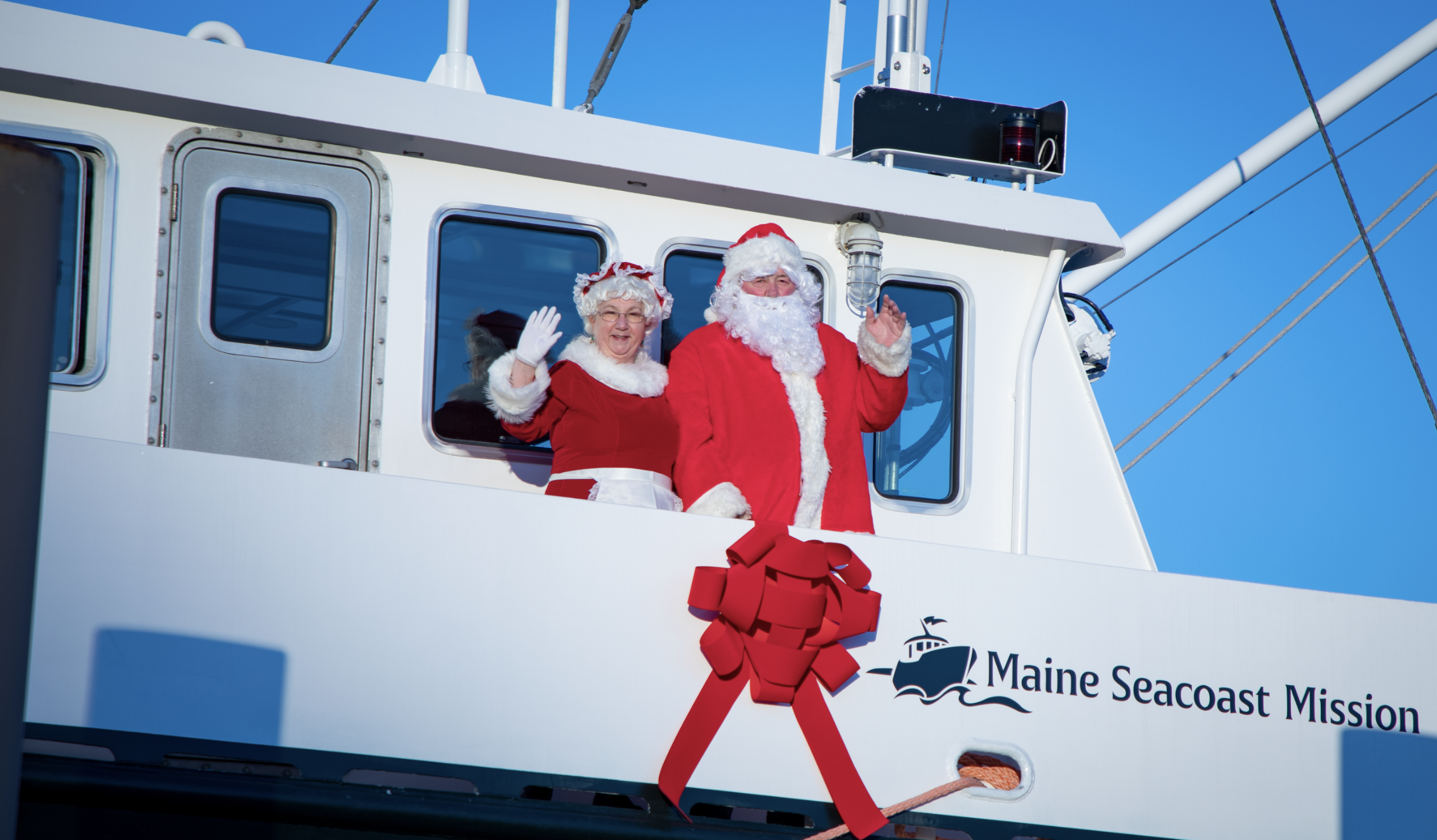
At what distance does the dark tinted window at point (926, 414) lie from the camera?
14.7ft

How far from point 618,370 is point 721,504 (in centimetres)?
54

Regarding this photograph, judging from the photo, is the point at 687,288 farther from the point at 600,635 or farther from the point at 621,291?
the point at 600,635

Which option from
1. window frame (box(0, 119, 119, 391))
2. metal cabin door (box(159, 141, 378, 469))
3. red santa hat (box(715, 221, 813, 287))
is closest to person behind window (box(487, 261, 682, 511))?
red santa hat (box(715, 221, 813, 287))

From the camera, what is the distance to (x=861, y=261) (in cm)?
445

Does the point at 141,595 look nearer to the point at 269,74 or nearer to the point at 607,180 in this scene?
the point at 269,74

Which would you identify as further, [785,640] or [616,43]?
[616,43]

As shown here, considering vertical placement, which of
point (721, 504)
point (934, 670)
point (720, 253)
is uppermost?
point (720, 253)

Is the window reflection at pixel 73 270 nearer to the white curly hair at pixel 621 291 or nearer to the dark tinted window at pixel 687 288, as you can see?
the white curly hair at pixel 621 291

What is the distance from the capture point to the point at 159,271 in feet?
12.3

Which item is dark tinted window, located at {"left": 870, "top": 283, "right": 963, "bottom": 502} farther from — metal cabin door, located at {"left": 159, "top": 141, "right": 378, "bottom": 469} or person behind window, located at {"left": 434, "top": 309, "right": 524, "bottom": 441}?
metal cabin door, located at {"left": 159, "top": 141, "right": 378, "bottom": 469}

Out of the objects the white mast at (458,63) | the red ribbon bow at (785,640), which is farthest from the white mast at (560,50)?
the red ribbon bow at (785,640)

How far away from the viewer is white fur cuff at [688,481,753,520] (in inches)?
141

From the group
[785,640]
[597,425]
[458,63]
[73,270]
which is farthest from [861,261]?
[73,270]

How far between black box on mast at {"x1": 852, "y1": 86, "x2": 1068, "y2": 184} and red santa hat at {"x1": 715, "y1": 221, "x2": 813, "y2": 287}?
2.42 feet
